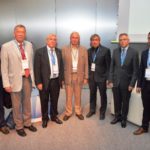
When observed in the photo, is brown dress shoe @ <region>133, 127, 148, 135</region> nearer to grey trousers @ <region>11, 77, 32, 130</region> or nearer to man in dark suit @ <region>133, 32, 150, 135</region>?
man in dark suit @ <region>133, 32, 150, 135</region>

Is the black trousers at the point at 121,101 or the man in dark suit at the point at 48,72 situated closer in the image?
the man in dark suit at the point at 48,72

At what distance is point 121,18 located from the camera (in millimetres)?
4461

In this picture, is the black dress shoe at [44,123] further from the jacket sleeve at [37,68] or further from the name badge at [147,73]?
the name badge at [147,73]

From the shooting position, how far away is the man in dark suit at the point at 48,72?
3131 millimetres

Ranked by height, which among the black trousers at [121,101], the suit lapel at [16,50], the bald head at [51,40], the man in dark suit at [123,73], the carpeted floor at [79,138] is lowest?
the carpeted floor at [79,138]

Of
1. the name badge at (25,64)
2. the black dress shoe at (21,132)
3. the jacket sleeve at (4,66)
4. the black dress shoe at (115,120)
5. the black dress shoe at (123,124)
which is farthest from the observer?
the black dress shoe at (115,120)

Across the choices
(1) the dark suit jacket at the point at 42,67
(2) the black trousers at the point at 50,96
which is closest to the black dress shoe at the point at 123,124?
(2) the black trousers at the point at 50,96

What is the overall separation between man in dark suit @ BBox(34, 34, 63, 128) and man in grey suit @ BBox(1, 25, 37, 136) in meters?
0.18

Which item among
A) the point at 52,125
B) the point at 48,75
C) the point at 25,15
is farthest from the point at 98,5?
the point at 52,125

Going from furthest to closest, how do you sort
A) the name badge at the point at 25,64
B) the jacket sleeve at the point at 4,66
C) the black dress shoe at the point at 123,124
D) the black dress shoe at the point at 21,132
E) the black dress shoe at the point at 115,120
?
the black dress shoe at the point at 115,120 → the black dress shoe at the point at 123,124 → the black dress shoe at the point at 21,132 → the name badge at the point at 25,64 → the jacket sleeve at the point at 4,66

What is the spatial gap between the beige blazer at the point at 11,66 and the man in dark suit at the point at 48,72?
1.00 feet

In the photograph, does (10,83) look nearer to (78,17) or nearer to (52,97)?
(52,97)

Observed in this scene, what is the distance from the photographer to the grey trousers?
295 cm

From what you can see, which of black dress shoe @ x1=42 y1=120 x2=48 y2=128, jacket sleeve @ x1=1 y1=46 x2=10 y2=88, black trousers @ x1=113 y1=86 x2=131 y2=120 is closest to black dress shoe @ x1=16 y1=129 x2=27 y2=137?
black dress shoe @ x1=42 y1=120 x2=48 y2=128
